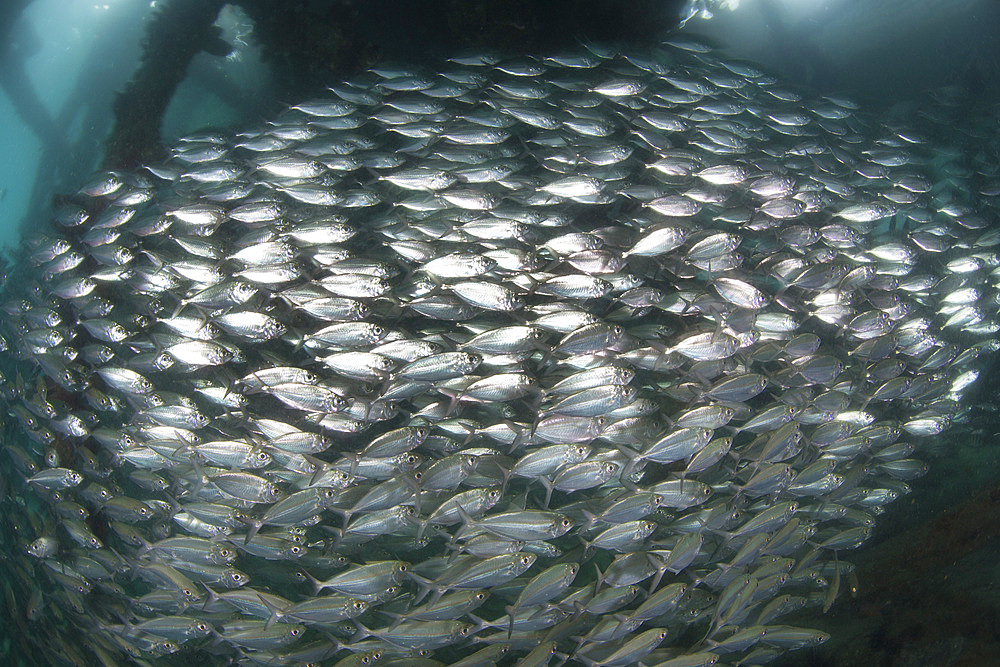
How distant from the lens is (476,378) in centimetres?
385

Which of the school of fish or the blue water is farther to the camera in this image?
the blue water

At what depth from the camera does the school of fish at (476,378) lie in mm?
3699

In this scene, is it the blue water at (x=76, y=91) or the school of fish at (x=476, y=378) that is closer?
the school of fish at (x=476, y=378)

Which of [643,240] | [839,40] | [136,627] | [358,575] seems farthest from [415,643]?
[839,40]

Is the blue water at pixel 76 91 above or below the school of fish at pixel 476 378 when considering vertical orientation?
above

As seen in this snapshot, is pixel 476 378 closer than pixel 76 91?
Yes

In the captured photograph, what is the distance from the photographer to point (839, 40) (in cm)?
1027

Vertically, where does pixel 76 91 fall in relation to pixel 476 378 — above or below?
above

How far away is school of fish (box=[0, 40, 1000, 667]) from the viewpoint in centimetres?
370

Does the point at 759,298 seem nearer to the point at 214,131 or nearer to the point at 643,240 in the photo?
the point at 643,240

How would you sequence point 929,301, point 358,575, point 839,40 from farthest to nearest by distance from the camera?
point 839,40 < point 929,301 < point 358,575

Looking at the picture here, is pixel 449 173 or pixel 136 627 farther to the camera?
pixel 449 173

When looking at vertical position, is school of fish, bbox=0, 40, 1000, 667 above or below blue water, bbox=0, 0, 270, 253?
below

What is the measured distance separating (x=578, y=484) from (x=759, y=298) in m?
2.31
